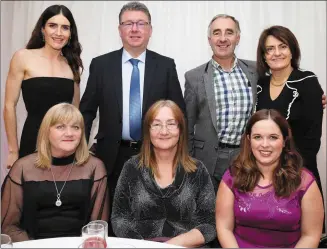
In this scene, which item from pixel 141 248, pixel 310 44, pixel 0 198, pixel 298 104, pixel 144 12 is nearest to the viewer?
pixel 141 248

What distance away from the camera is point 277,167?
2232mm

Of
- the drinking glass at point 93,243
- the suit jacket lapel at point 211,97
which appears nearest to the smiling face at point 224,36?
the suit jacket lapel at point 211,97

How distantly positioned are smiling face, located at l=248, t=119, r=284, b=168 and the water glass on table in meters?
0.95

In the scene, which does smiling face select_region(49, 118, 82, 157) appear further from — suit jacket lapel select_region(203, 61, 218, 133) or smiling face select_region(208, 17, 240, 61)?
smiling face select_region(208, 17, 240, 61)

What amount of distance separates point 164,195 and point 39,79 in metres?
1.23

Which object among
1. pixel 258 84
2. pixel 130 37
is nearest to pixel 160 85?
pixel 130 37

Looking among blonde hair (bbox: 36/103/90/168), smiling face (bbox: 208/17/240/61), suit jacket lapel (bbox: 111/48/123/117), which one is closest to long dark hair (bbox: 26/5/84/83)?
suit jacket lapel (bbox: 111/48/123/117)

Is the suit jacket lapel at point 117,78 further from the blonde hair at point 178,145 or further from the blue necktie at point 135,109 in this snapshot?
the blonde hair at point 178,145

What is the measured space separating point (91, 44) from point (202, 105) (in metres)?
1.92

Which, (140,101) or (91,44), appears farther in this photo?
(91,44)

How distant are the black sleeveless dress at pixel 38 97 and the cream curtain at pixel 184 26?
1.36 meters

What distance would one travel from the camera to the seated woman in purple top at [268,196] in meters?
2.12

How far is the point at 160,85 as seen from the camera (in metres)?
2.90

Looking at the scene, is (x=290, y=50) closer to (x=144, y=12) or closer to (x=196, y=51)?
(x=144, y=12)
